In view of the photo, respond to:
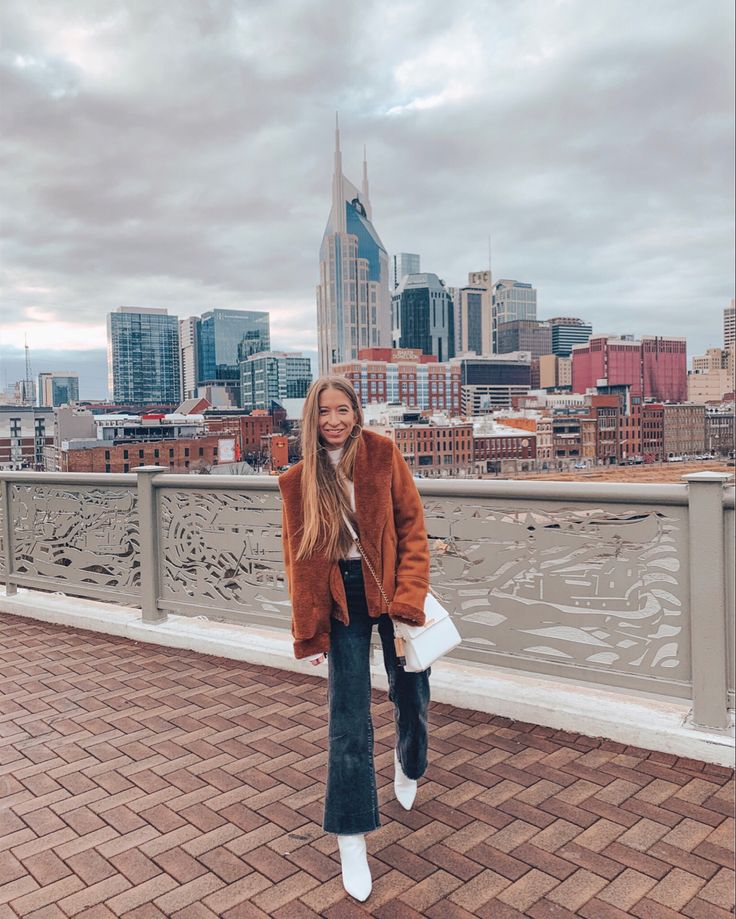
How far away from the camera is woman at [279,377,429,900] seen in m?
2.22

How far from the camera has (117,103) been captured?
98625mm

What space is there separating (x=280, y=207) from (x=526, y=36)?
9455cm

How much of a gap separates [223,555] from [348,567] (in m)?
2.47

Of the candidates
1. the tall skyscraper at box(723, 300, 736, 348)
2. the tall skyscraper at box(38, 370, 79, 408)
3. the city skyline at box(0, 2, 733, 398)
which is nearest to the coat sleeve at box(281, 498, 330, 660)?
the city skyline at box(0, 2, 733, 398)

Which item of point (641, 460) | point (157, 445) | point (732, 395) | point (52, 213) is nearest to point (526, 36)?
point (641, 460)

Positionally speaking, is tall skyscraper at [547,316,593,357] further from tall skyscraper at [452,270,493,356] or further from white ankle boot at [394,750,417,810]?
white ankle boot at [394,750,417,810]

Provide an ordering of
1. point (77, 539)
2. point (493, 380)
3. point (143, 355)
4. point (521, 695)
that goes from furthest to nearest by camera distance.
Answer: point (493, 380) < point (143, 355) < point (77, 539) < point (521, 695)

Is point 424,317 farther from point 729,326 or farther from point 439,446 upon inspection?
point 439,446

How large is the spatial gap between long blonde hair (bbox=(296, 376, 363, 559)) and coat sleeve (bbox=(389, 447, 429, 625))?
0.15m

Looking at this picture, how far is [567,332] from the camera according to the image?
18850 centimetres

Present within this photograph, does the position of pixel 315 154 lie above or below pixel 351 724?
A: above

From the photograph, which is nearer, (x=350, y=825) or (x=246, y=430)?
(x=350, y=825)

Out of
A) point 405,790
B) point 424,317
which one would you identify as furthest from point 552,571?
point 424,317

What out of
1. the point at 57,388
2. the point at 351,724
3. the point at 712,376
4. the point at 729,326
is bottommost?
the point at 351,724
